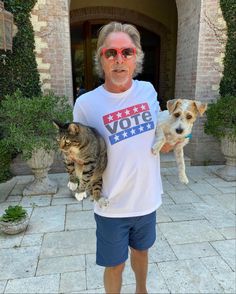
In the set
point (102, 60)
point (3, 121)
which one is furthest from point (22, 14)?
point (102, 60)

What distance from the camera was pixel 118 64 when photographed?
184 cm

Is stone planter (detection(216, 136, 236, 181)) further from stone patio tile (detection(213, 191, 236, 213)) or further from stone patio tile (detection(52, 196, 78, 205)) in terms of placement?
stone patio tile (detection(52, 196, 78, 205))

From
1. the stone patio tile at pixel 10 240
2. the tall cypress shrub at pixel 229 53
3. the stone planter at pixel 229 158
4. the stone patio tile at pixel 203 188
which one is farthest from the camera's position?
the tall cypress shrub at pixel 229 53

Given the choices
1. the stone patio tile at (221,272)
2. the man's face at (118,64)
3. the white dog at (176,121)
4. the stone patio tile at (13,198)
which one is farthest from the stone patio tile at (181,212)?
the man's face at (118,64)

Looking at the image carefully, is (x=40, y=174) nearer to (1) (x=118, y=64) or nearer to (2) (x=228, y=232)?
(2) (x=228, y=232)

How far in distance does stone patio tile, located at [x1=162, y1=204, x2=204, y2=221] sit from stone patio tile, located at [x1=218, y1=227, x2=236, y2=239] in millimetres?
411

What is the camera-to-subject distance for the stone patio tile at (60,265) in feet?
10.3

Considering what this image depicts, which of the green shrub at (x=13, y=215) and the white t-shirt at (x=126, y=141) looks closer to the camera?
the white t-shirt at (x=126, y=141)

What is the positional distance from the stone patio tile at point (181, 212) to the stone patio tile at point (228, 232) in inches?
16.2

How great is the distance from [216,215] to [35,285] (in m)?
2.68

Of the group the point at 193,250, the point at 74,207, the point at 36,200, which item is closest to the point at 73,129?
the point at 193,250

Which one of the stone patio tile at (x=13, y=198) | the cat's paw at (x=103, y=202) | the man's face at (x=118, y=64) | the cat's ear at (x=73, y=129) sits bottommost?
the stone patio tile at (x=13, y=198)

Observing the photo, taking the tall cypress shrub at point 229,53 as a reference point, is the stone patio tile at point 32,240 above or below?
below

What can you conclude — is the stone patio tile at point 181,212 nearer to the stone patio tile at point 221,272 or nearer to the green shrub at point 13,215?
the stone patio tile at point 221,272
